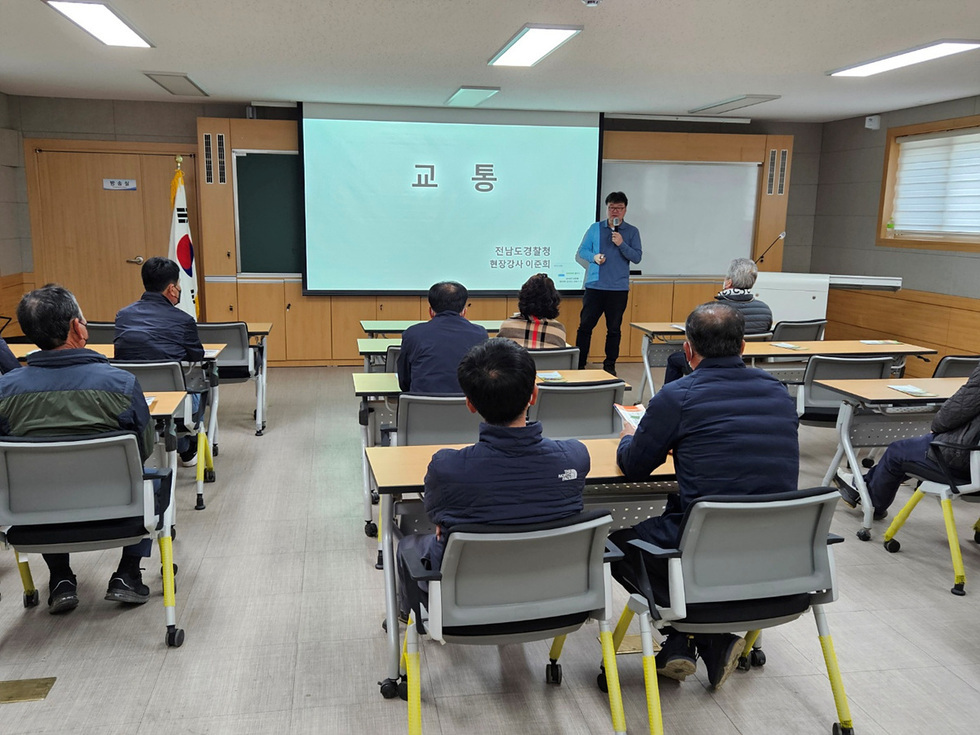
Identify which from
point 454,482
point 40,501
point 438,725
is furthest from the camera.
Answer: point 40,501

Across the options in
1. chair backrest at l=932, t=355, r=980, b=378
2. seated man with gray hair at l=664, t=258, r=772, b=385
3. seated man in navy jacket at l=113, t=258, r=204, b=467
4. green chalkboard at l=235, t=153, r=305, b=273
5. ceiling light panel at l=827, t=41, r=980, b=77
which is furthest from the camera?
green chalkboard at l=235, t=153, r=305, b=273

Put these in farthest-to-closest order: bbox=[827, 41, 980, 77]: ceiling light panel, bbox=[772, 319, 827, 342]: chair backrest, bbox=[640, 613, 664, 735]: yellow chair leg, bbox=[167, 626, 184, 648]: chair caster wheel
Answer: bbox=[772, 319, 827, 342]: chair backrest → bbox=[827, 41, 980, 77]: ceiling light panel → bbox=[167, 626, 184, 648]: chair caster wheel → bbox=[640, 613, 664, 735]: yellow chair leg

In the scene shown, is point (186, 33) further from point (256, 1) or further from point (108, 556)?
point (108, 556)

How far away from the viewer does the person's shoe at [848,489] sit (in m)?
4.20

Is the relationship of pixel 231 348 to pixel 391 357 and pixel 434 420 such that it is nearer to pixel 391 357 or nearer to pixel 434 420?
pixel 391 357

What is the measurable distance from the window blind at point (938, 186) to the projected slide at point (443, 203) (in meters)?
3.31

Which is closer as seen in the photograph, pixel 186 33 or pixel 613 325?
pixel 186 33

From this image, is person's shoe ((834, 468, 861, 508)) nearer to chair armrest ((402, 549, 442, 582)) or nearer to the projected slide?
chair armrest ((402, 549, 442, 582))

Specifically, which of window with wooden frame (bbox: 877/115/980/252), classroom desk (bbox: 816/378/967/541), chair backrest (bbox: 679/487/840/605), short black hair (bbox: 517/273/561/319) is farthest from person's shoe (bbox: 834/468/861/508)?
window with wooden frame (bbox: 877/115/980/252)

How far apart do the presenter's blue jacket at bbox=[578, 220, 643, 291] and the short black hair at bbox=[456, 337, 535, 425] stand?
5443 millimetres

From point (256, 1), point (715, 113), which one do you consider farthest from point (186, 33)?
point (715, 113)

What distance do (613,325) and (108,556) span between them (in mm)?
5072

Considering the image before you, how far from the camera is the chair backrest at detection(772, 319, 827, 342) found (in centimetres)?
575

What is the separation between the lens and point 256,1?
412cm
